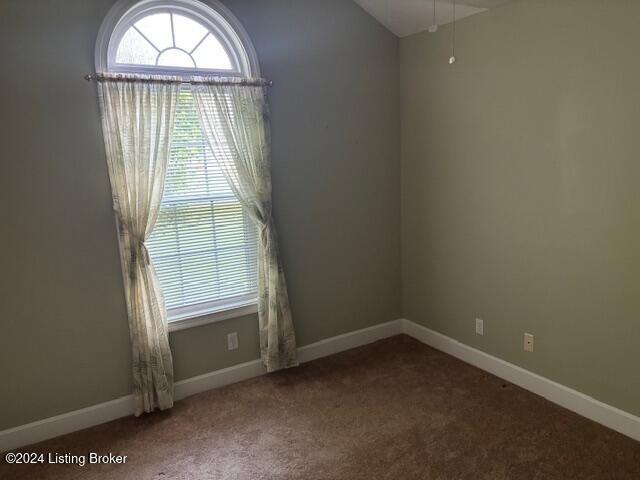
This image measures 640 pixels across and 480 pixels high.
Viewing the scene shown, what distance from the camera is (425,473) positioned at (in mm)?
2154

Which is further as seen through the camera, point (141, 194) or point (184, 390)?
point (184, 390)

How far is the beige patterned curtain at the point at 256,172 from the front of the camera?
109 inches

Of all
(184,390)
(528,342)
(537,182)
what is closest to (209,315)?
(184,390)

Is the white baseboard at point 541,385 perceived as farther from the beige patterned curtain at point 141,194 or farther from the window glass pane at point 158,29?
the window glass pane at point 158,29

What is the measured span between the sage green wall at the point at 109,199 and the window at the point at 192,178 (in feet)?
0.48

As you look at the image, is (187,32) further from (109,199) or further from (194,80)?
(109,199)

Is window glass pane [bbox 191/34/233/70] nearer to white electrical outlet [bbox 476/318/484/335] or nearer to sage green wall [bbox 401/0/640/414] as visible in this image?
sage green wall [bbox 401/0/640/414]

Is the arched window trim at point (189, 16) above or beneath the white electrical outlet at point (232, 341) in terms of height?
above

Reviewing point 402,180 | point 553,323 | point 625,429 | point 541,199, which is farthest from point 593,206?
point 402,180

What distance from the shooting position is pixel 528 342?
9.24ft

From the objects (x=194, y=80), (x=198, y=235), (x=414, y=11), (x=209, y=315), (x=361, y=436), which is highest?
(x=414, y=11)

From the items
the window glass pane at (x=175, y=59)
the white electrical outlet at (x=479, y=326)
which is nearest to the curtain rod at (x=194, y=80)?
the window glass pane at (x=175, y=59)

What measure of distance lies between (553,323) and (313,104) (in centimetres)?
208

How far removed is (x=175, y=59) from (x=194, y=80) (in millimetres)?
194
